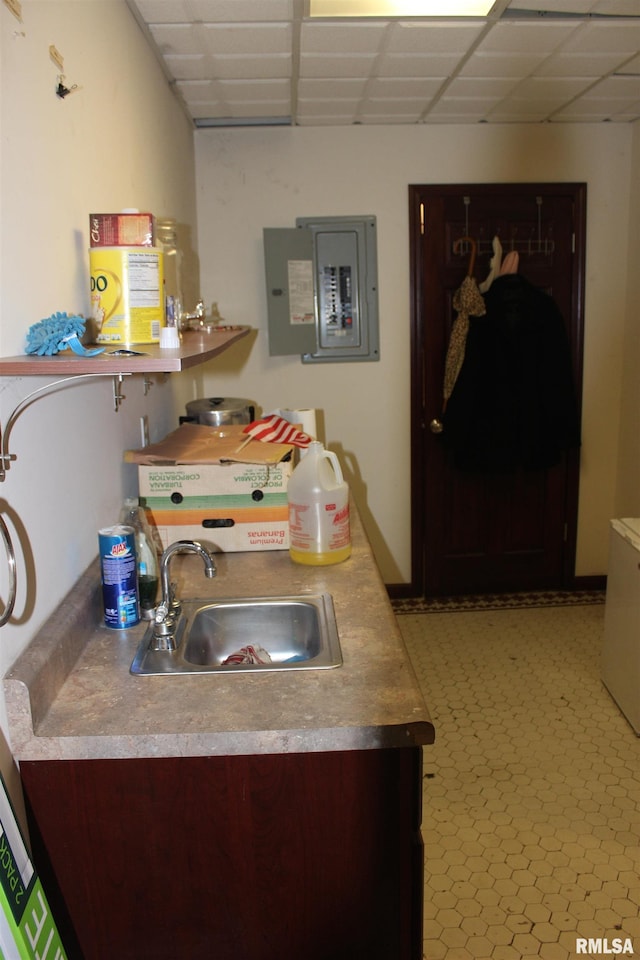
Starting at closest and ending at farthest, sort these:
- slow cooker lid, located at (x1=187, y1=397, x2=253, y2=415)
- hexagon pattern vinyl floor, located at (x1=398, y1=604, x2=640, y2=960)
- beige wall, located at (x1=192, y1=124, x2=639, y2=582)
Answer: hexagon pattern vinyl floor, located at (x1=398, y1=604, x2=640, y2=960), slow cooker lid, located at (x1=187, y1=397, x2=253, y2=415), beige wall, located at (x1=192, y1=124, x2=639, y2=582)

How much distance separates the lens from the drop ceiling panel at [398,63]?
228cm

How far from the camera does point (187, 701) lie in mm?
1320

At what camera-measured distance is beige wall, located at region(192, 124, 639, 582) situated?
11.8ft

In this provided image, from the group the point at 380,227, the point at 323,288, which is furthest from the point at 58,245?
the point at 380,227

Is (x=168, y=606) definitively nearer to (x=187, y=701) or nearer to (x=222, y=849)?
(x=187, y=701)

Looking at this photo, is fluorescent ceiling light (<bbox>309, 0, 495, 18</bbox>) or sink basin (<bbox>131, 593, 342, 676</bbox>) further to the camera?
fluorescent ceiling light (<bbox>309, 0, 495, 18</bbox>)

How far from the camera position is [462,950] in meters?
1.85

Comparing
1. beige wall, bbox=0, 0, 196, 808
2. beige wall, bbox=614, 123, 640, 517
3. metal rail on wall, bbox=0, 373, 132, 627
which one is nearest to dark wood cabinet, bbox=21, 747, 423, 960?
beige wall, bbox=0, 0, 196, 808

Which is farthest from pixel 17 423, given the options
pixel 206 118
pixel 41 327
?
pixel 206 118

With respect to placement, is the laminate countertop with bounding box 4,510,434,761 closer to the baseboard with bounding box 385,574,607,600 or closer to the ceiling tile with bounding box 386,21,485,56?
the ceiling tile with bounding box 386,21,485,56

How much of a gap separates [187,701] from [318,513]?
77 cm

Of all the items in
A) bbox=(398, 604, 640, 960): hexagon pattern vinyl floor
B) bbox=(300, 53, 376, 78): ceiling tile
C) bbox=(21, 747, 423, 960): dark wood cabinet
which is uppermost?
bbox=(300, 53, 376, 78): ceiling tile

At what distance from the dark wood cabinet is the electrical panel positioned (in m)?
2.67

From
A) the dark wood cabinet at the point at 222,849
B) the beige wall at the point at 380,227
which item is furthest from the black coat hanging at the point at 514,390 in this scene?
the dark wood cabinet at the point at 222,849
